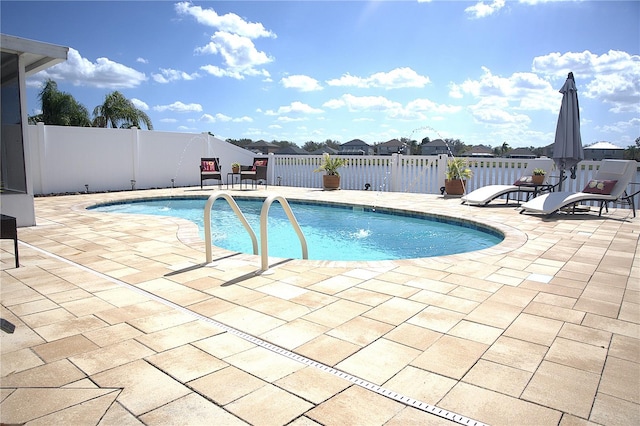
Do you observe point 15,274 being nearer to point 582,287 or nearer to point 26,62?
point 26,62

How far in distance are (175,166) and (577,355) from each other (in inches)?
492

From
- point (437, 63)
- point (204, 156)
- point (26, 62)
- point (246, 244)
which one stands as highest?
point (437, 63)

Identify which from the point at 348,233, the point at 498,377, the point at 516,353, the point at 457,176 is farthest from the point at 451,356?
the point at 457,176

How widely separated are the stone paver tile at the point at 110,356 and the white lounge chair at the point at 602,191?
6791mm

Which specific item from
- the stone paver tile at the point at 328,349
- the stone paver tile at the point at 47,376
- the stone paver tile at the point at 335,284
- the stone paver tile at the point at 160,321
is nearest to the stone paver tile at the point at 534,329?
the stone paver tile at the point at 328,349

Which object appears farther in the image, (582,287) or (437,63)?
(437,63)

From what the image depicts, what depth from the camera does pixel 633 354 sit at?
2.26 meters

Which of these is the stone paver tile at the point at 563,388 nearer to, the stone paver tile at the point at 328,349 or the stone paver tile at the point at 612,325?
the stone paver tile at the point at 612,325

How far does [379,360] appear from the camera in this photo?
2.19 m

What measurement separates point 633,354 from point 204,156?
12.8m

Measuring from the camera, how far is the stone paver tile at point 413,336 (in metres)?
2.38

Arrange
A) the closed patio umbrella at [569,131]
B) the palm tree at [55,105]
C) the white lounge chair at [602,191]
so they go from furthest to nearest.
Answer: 1. the palm tree at [55,105]
2. the closed patio umbrella at [569,131]
3. the white lounge chair at [602,191]

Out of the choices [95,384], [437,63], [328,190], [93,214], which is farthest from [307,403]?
[437,63]

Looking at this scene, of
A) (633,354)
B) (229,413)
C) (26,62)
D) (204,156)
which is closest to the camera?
(229,413)
